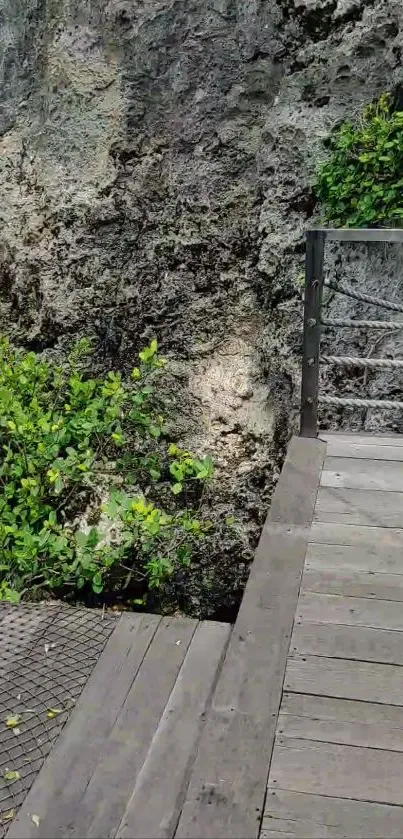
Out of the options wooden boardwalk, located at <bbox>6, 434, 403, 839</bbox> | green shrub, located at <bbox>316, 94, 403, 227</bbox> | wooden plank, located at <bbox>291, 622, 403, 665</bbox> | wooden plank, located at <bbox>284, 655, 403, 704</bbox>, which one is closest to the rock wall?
green shrub, located at <bbox>316, 94, 403, 227</bbox>

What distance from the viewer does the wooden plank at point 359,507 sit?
8.04 feet

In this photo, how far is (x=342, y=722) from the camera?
1.61m

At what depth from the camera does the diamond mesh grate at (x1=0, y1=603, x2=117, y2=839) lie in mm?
2021

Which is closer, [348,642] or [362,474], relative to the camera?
[348,642]

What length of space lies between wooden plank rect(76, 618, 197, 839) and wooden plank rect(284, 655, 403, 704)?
1.56ft

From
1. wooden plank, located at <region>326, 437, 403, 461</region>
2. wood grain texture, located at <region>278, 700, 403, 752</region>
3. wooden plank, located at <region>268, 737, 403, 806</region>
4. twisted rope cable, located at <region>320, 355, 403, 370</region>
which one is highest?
twisted rope cable, located at <region>320, 355, 403, 370</region>

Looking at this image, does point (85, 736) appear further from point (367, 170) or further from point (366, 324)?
point (367, 170)

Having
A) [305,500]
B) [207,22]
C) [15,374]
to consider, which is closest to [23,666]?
[305,500]

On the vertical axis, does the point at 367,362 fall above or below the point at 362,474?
above

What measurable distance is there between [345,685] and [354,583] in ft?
1.42

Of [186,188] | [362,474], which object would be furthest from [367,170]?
[362,474]

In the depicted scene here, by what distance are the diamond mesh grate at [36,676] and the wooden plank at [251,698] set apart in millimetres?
688

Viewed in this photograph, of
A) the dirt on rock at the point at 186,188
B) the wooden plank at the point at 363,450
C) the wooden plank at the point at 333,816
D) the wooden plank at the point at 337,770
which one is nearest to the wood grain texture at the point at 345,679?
the wooden plank at the point at 337,770

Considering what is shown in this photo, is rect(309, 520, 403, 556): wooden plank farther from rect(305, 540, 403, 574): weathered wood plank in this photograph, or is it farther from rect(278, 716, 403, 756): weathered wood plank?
rect(278, 716, 403, 756): weathered wood plank
